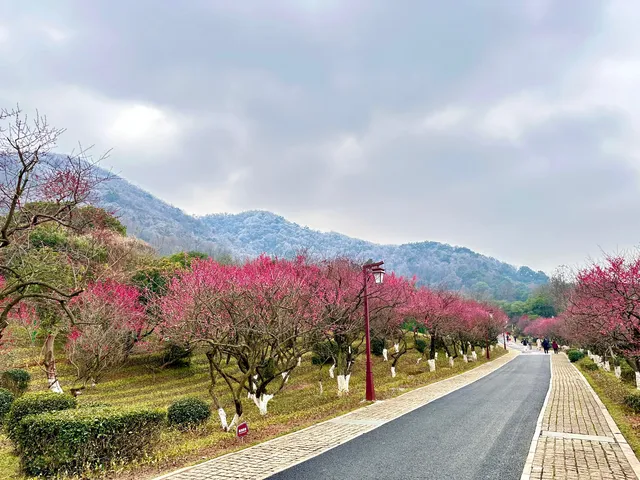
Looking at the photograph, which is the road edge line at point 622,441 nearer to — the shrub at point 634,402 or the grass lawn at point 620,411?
the grass lawn at point 620,411

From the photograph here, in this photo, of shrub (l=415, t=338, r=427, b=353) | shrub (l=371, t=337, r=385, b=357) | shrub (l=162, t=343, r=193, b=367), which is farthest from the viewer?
shrub (l=415, t=338, r=427, b=353)

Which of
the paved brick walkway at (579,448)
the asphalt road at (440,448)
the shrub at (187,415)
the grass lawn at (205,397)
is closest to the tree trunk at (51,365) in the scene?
the grass lawn at (205,397)

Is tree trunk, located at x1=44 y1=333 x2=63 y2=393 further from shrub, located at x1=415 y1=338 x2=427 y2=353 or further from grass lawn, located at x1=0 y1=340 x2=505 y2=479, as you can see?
shrub, located at x1=415 y1=338 x2=427 y2=353

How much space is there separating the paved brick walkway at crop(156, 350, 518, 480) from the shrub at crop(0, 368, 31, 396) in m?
16.5

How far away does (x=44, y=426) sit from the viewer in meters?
8.29

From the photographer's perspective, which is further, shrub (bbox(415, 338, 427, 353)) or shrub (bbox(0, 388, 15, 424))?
shrub (bbox(415, 338, 427, 353))

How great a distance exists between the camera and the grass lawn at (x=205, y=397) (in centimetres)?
959

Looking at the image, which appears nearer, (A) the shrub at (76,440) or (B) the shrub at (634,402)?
(A) the shrub at (76,440)

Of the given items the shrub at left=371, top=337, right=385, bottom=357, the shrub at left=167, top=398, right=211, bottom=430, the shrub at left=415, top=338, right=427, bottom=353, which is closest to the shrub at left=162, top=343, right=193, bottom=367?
the shrub at left=371, top=337, right=385, bottom=357

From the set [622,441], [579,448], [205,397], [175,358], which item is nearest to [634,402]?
[622,441]

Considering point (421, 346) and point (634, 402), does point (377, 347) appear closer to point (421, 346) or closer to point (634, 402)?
point (421, 346)

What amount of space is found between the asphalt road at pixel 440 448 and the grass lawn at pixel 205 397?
107 inches

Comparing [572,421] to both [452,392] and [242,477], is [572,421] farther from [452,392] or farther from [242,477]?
[242,477]

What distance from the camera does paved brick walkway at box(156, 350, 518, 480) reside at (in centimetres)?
803
